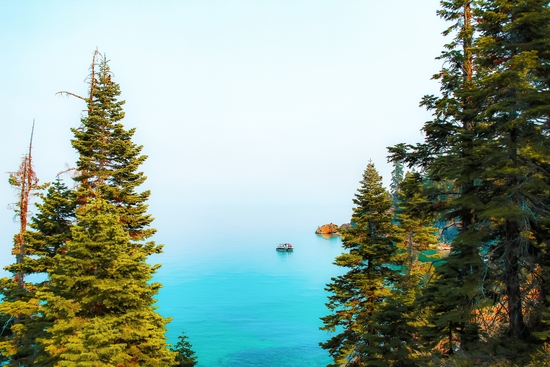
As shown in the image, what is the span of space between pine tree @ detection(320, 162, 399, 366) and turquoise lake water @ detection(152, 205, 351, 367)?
17.8 meters

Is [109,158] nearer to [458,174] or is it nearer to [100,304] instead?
[100,304]

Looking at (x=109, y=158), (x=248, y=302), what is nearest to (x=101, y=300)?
(x=109, y=158)

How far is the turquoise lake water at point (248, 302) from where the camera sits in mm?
38469

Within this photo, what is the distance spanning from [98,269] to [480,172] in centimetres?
1402

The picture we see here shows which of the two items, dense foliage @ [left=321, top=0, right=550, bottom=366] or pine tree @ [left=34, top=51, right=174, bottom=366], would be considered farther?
pine tree @ [left=34, top=51, right=174, bottom=366]

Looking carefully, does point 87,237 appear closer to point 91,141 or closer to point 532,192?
point 91,141

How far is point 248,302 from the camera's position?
5859 centimetres

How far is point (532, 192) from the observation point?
9977mm

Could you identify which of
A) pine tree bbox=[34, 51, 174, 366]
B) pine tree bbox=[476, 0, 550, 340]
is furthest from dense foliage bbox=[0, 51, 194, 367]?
pine tree bbox=[476, 0, 550, 340]

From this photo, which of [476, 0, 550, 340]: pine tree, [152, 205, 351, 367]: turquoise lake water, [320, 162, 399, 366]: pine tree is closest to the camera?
[476, 0, 550, 340]: pine tree

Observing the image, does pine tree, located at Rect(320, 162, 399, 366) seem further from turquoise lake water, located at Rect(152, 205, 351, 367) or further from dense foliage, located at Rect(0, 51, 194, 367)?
turquoise lake water, located at Rect(152, 205, 351, 367)

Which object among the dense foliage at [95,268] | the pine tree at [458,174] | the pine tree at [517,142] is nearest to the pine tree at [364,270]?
the pine tree at [458,174]

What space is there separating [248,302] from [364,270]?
140 feet

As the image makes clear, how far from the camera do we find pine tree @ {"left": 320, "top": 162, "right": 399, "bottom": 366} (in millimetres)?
19281
